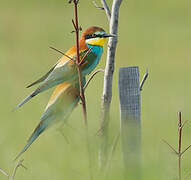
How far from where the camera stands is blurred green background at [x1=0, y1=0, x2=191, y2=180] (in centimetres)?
186

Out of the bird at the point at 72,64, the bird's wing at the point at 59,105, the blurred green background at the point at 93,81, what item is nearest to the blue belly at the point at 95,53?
the bird at the point at 72,64

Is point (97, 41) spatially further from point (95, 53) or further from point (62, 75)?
point (62, 75)

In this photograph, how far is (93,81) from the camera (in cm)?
691

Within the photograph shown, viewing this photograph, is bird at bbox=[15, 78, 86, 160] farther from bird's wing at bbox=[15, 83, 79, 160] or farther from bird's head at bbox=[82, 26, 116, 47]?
bird's head at bbox=[82, 26, 116, 47]

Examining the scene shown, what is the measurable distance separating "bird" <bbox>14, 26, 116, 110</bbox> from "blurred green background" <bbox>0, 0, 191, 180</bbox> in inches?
7.7

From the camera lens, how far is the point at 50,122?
6.66 feet

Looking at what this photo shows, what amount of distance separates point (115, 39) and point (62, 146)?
1.82 ft

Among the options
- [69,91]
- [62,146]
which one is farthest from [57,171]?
[69,91]

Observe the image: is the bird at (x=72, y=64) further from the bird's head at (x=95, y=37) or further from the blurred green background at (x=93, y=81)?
the blurred green background at (x=93, y=81)

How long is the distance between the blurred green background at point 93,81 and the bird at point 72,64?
0.20 m

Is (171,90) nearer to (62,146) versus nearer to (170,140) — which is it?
(170,140)

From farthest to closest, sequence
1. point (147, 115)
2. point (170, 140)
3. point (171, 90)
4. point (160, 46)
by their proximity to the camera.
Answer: point (160, 46) → point (171, 90) → point (147, 115) → point (170, 140)

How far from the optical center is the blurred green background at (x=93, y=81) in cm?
186

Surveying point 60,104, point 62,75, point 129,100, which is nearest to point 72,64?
point 62,75
